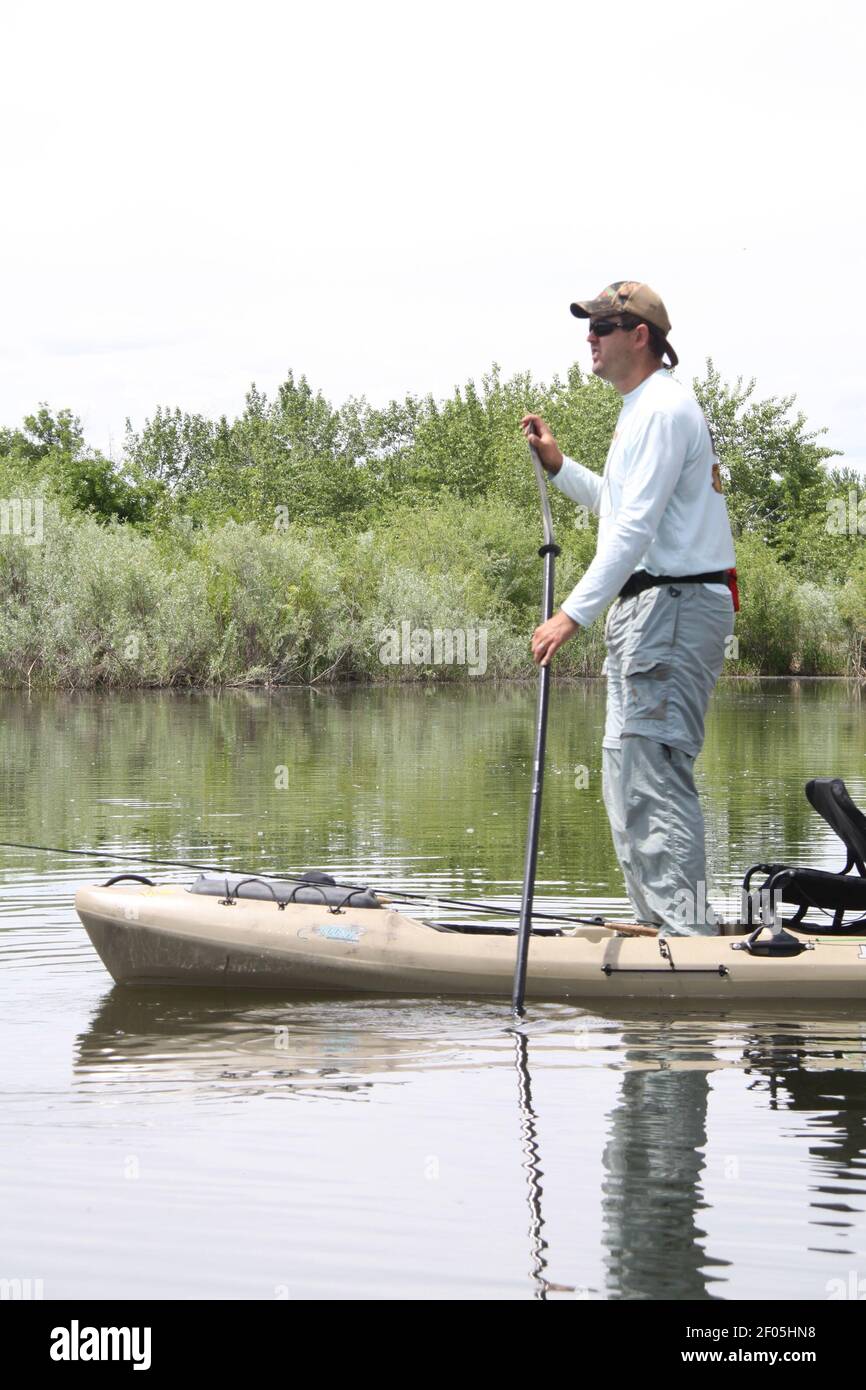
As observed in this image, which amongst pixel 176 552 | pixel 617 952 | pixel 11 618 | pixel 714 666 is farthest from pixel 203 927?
pixel 176 552

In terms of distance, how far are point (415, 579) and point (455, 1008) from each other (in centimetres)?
3772

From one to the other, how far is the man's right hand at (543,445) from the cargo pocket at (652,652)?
0.81m

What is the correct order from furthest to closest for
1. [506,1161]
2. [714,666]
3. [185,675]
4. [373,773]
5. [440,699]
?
[185,675]
[440,699]
[373,773]
[714,666]
[506,1161]

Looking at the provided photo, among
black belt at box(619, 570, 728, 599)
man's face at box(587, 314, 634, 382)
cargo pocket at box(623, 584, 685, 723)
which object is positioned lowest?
cargo pocket at box(623, 584, 685, 723)

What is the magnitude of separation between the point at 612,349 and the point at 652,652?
45.5 inches

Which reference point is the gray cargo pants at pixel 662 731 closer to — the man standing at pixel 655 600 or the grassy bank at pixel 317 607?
the man standing at pixel 655 600

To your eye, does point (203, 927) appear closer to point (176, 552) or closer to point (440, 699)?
point (440, 699)

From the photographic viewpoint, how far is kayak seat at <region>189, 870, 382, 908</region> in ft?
21.3

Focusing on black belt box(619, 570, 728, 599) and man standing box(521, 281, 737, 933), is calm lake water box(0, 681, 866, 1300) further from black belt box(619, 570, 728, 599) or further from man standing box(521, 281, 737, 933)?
black belt box(619, 570, 728, 599)

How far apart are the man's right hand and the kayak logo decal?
6.44 feet

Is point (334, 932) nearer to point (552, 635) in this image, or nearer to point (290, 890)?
point (290, 890)

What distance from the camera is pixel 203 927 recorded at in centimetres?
643

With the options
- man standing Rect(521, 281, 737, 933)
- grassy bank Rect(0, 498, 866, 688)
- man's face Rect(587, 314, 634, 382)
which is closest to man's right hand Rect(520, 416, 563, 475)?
man standing Rect(521, 281, 737, 933)

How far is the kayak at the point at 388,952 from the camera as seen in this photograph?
6.16 meters
